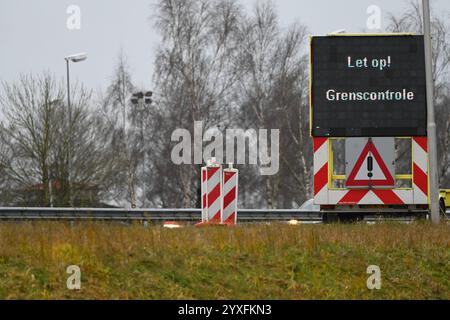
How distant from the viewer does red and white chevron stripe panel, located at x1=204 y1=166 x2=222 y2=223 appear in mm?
18500

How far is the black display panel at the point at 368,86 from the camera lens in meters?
19.7

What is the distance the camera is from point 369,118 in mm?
19703

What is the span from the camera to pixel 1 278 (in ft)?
32.4

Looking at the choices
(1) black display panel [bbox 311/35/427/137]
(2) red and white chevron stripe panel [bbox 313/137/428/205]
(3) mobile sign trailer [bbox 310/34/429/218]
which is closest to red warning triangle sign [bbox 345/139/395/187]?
(3) mobile sign trailer [bbox 310/34/429/218]

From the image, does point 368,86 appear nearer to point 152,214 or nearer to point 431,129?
point 431,129

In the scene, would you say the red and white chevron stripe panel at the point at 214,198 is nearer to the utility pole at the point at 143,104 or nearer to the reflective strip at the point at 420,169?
the reflective strip at the point at 420,169

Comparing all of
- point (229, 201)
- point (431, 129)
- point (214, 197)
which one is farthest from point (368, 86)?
point (214, 197)

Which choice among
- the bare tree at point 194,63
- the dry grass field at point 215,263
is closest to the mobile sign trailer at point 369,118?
the dry grass field at point 215,263

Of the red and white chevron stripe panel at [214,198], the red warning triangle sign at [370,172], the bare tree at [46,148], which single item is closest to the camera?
the red and white chevron stripe panel at [214,198]

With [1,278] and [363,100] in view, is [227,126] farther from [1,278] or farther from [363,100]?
[1,278]

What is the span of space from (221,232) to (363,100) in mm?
7303

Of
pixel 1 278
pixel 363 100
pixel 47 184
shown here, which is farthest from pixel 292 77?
pixel 1 278

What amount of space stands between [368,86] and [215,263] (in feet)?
32.0

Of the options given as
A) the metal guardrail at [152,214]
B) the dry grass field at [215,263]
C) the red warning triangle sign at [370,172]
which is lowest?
the metal guardrail at [152,214]
